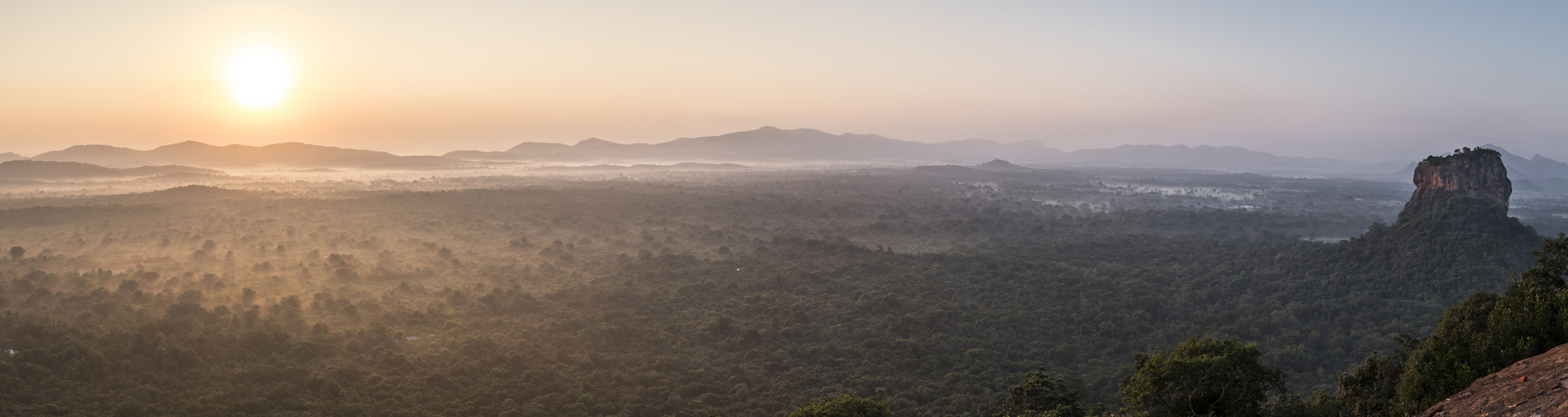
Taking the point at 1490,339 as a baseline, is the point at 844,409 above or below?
below

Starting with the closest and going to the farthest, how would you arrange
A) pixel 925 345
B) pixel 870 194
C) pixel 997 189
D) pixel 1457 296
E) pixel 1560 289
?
1. pixel 1560 289
2. pixel 925 345
3. pixel 1457 296
4. pixel 870 194
5. pixel 997 189

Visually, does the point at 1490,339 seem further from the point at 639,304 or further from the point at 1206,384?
the point at 639,304

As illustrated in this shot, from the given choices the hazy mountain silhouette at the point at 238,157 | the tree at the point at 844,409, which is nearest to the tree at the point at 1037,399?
the tree at the point at 844,409

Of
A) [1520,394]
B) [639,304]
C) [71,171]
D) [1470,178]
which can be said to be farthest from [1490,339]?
[71,171]

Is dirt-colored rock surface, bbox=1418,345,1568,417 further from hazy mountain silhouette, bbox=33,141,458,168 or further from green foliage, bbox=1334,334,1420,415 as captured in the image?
hazy mountain silhouette, bbox=33,141,458,168

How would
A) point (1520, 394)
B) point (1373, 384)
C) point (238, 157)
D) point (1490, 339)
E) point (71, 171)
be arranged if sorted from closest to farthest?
point (1520, 394) → point (1490, 339) → point (1373, 384) → point (71, 171) → point (238, 157)

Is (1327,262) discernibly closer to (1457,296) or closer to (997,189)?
(1457,296)

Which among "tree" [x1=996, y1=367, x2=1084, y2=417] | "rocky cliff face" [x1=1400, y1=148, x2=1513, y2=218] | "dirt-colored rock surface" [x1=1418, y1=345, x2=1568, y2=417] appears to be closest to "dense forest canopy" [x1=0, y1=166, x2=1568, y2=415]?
"tree" [x1=996, y1=367, x2=1084, y2=417]

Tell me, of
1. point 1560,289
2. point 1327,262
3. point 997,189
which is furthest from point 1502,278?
point 997,189
